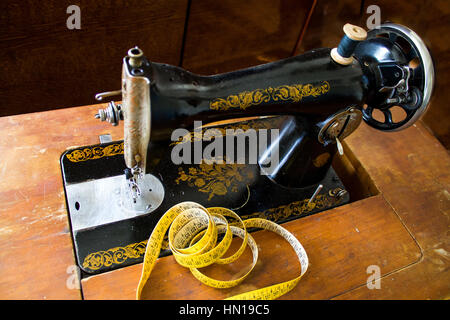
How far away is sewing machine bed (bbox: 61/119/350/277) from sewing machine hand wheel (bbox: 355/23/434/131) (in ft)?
1.03

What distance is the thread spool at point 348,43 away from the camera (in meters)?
1.02

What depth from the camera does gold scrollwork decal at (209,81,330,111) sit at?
1.04 meters

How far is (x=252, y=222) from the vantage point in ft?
4.05

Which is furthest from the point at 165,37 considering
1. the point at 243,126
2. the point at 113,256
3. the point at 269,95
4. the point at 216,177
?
the point at 113,256

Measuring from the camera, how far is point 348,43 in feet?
3.44

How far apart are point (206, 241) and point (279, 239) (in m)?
0.22

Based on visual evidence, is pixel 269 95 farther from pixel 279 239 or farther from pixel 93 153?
pixel 93 153

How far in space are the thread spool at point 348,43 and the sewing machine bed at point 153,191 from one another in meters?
0.40

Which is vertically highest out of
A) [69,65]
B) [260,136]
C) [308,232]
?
[260,136]

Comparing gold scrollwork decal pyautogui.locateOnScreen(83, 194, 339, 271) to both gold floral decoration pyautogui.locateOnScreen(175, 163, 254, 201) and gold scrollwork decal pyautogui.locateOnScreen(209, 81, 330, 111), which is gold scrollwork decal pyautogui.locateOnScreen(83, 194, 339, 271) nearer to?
gold floral decoration pyautogui.locateOnScreen(175, 163, 254, 201)

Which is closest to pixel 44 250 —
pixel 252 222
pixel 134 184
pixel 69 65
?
pixel 134 184

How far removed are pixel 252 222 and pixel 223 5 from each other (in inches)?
46.6

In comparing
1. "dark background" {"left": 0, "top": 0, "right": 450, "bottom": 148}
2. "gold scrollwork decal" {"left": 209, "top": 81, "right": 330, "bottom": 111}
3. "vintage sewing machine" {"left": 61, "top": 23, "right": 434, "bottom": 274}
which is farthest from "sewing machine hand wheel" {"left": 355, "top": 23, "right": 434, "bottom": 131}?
"dark background" {"left": 0, "top": 0, "right": 450, "bottom": 148}
